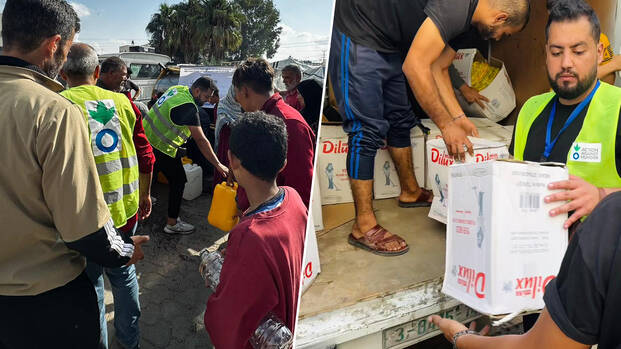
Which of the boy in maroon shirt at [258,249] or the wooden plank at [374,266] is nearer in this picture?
the boy in maroon shirt at [258,249]

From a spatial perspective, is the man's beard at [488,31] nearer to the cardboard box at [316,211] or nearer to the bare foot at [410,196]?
the bare foot at [410,196]

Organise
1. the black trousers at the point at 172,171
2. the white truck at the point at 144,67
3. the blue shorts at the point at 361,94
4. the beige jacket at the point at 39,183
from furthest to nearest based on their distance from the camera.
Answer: the white truck at the point at 144,67 → the black trousers at the point at 172,171 → the blue shorts at the point at 361,94 → the beige jacket at the point at 39,183

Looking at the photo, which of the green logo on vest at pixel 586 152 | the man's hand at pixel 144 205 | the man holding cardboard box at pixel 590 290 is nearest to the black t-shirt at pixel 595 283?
the man holding cardboard box at pixel 590 290

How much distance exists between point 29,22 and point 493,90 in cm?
256

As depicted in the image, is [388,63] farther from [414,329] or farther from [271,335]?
[271,335]

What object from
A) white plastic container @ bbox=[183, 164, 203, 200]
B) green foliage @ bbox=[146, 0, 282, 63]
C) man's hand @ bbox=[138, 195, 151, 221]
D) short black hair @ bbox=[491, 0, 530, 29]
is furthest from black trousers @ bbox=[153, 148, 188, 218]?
green foliage @ bbox=[146, 0, 282, 63]

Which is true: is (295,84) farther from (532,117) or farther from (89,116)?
(532,117)

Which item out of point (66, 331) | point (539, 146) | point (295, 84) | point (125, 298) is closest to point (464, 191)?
point (539, 146)

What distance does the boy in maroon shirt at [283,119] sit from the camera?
2240 millimetres

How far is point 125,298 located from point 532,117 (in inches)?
82.6

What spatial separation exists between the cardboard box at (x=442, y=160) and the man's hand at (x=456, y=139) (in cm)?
4

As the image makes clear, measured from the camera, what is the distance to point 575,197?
1492 mm

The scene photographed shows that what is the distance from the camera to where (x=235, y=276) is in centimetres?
126

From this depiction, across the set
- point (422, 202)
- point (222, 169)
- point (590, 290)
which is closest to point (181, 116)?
point (222, 169)
